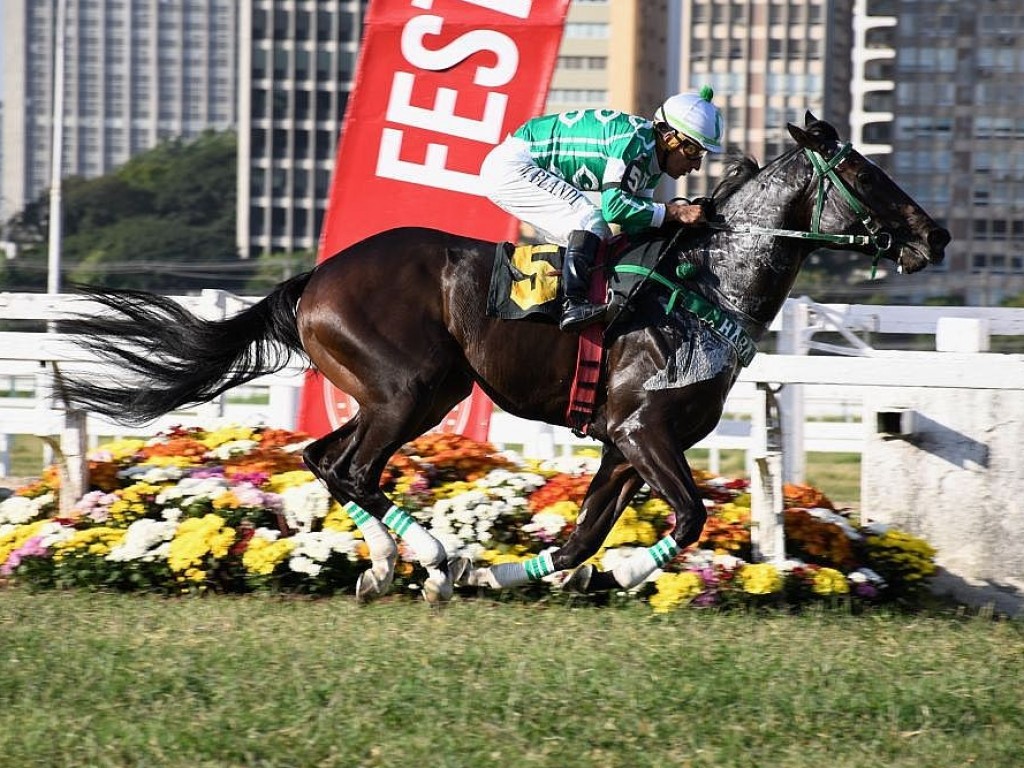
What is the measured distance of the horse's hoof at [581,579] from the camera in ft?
17.5

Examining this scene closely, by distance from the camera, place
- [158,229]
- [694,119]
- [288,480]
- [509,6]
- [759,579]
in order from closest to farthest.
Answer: [694,119], [759,579], [288,480], [509,6], [158,229]

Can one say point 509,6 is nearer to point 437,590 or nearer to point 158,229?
point 437,590

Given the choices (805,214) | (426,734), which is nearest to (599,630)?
(426,734)

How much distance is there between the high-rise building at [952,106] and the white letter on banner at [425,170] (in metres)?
91.5

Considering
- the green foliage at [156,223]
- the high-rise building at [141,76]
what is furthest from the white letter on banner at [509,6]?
the high-rise building at [141,76]

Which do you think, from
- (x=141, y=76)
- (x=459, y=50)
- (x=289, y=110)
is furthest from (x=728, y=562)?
(x=141, y=76)

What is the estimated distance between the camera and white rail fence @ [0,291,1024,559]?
5.69m

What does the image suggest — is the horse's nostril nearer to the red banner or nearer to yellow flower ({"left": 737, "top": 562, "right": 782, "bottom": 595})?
yellow flower ({"left": 737, "top": 562, "right": 782, "bottom": 595})

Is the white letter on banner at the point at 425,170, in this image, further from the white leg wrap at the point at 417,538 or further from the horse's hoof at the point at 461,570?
the horse's hoof at the point at 461,570

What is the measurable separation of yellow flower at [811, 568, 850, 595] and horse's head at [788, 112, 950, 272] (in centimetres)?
118

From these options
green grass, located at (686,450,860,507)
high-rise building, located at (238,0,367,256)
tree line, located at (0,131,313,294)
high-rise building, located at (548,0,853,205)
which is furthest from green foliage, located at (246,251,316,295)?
green grass, located at (686,450,860,507)

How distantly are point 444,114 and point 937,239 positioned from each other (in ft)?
10.1

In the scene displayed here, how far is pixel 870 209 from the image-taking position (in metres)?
5.34

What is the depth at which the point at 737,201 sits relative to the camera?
216 inches
